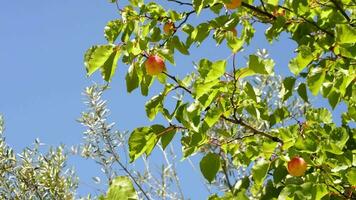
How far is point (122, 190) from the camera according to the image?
1.17 metres

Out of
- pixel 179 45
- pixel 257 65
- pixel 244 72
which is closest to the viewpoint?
pixel 257 65

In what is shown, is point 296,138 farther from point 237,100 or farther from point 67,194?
point 67,194

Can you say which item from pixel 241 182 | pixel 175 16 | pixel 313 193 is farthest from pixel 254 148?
pixel 175 16

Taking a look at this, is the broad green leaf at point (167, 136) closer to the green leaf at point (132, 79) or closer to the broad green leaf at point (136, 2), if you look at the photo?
the green leaf at point (132, 79)

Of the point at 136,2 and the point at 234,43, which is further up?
the point at 136,2

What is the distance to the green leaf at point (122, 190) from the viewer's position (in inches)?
45.5

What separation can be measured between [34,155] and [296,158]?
539cm

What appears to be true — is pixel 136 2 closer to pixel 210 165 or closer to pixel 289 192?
pixel 210 165

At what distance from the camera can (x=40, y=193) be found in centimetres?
739

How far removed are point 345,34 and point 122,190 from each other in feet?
6.45

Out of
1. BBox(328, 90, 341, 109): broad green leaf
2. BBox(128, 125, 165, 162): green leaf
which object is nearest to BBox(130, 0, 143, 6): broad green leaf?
BBox(128, 125, 165, 162): green leaf

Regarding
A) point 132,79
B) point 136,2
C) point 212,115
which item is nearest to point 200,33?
point 136,2

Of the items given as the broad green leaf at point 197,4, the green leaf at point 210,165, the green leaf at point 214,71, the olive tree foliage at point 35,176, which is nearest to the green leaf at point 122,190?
the green leaf at point 214,71

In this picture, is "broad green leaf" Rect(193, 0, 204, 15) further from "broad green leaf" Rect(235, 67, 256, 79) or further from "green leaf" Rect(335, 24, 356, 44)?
"green leaf" Rect(335, 24, 356, 44)
